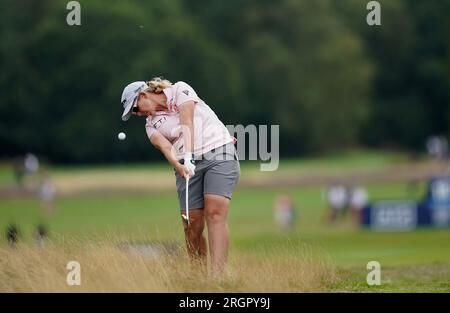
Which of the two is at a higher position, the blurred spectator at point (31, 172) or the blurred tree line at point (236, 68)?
the blurred tree line at point (236, 68)

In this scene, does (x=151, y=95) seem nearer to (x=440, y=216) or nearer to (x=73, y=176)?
(x=440, y=216)

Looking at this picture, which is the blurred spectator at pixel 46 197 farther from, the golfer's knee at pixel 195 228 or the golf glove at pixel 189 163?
the golf glove at pixel 189 163

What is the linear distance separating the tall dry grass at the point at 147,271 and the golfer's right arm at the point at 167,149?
857 mm

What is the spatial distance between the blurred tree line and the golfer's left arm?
4493cm

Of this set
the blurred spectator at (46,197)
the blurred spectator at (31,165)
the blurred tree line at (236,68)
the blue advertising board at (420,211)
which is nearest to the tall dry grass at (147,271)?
the blue advertising board at (420,211)

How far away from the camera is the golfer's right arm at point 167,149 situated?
10.3m

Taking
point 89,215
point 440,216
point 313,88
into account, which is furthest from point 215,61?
point 440,216

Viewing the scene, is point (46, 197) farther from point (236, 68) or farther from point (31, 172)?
point (236, 68)

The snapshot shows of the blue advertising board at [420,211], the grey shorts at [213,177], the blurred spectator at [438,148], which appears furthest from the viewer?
the blurred spectator at [438,148]

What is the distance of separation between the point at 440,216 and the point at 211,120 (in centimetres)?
3178

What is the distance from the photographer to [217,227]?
33.9 feet

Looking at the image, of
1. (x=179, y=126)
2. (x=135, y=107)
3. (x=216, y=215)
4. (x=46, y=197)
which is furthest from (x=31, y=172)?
(x=216, y=215)

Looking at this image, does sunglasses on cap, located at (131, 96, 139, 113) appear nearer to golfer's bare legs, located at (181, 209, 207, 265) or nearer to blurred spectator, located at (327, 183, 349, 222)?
golfer's bare legs, located at (181, 209, 207, 265)

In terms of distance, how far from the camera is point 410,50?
100250 millimetres
